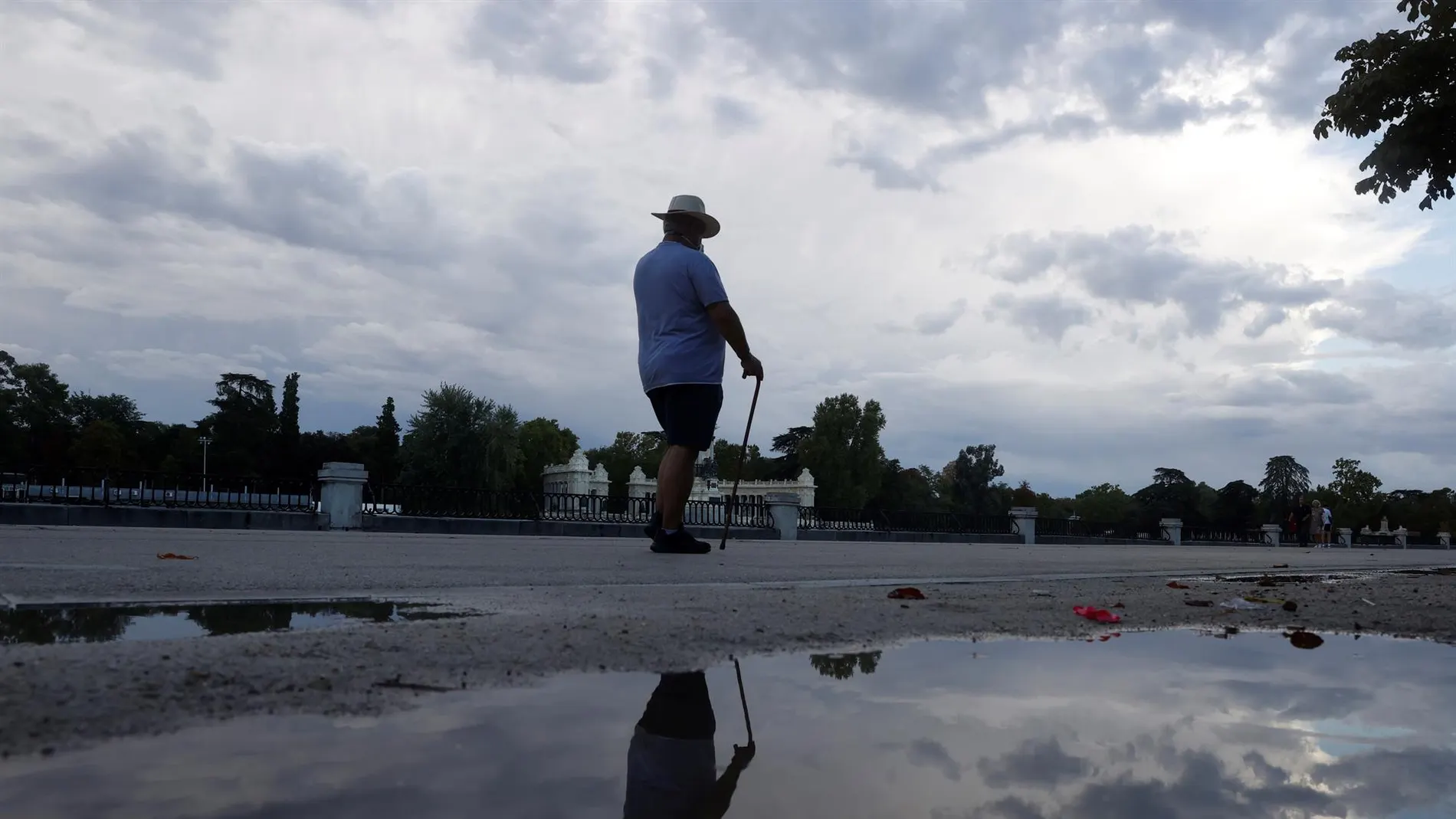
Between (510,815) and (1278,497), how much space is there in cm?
13500

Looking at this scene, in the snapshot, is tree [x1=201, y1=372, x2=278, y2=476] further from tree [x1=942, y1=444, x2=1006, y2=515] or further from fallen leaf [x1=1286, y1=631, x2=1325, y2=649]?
fallen leaf [x1=1286, y1=631, x2=1325, y2=649]

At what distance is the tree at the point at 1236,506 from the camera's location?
4349 inches

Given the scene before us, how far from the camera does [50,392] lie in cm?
8762

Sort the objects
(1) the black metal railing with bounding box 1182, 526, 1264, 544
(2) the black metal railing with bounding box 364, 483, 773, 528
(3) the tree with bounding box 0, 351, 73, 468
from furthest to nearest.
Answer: (3) the tree with bounding box 0, 351, 73, 468, (1) the black metal railing with bounding box 1182, 526, 1264, 544, (2) the black metal railing with bounding box 364, 483, 773, 528

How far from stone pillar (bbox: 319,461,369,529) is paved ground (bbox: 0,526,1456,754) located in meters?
11.3

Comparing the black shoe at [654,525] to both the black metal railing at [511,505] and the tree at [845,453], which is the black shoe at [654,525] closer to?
the black metal railing at [511,505]

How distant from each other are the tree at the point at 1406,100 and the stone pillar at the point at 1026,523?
28.6m

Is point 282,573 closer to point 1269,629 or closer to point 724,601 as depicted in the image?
point 724,601

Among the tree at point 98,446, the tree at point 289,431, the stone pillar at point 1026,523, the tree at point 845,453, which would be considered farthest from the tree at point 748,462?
the stone pillar at point 1026,523

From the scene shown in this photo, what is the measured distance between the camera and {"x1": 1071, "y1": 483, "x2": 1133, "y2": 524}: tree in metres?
136

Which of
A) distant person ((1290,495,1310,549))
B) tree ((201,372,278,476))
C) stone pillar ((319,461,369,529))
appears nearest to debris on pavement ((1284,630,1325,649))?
stone pillar ((319,461,369,529))

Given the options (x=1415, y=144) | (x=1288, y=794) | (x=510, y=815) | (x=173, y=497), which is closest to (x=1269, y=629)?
(x=1288, y=794)

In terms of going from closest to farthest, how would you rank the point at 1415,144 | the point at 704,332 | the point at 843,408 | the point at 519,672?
the point at 519,672 < the point at 704,332 < the point at 1415,144 < the point at 843,408

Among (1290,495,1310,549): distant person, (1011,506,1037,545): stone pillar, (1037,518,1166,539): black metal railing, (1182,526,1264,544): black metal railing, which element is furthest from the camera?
(1182,526,1264,544): black metal railing
